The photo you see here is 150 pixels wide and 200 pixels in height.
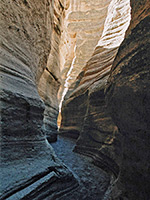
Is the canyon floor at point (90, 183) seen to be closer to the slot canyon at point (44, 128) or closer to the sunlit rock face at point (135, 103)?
the slot canyon at point (44, 128)

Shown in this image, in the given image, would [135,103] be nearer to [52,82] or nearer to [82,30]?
[52,82]

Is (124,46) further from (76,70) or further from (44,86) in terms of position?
(76,70)

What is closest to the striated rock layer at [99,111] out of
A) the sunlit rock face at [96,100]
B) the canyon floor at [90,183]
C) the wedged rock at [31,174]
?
the sunlit rock face at [96,100]

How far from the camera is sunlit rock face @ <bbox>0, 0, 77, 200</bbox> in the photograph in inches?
61.2

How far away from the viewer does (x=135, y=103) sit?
4.73ft

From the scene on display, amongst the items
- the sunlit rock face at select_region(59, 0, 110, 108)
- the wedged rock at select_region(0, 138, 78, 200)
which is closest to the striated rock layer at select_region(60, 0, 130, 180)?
the wedged rock at select_region(0, 138, 78, 200)

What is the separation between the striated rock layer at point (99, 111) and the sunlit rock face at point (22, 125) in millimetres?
1154

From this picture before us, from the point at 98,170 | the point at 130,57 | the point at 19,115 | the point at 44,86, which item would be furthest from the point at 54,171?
the point at 44,86

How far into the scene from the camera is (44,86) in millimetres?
5129

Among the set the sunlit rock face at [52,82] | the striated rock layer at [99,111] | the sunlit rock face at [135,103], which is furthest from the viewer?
the sunlit rock face at [52,82]

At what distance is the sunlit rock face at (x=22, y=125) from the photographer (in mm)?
1554

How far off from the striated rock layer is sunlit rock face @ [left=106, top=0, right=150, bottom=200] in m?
0.91

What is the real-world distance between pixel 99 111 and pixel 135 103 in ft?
8.35

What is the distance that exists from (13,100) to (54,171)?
1.29 m
